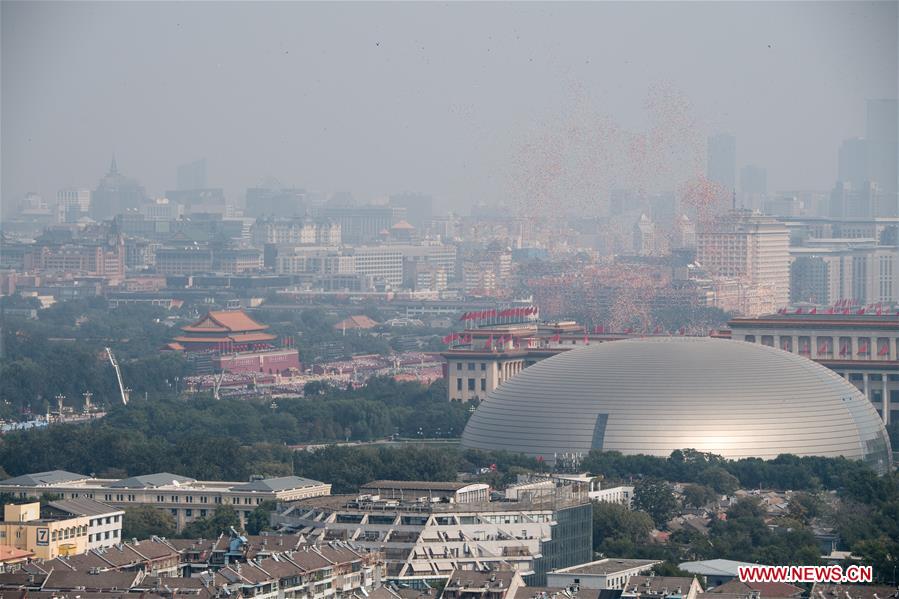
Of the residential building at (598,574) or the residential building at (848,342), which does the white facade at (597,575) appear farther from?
the residential building at (848,342)

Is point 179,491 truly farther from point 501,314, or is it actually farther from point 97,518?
point 501,314

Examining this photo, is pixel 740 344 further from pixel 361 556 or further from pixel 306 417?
pixel 361 556

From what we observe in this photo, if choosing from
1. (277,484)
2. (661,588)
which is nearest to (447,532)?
(661,588)

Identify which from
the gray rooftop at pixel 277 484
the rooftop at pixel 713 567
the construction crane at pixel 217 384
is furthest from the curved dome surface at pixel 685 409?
the construction crane at pixel 217 384

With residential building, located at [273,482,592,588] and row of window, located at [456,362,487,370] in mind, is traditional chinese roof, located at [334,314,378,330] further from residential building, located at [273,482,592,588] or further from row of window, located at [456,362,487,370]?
residential building, located at [273,482,592,588]

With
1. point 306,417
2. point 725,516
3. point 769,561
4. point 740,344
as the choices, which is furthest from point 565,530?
point 306,417

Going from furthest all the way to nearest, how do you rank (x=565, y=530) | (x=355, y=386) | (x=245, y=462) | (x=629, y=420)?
1. (x=355, y=386)
2. (x=629, y=420)
3. (x=245, y=462)
4. (x=565, y=530)
